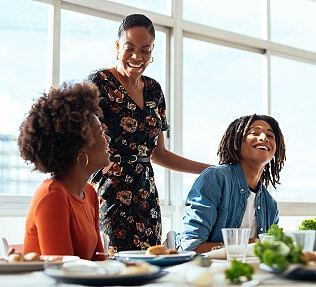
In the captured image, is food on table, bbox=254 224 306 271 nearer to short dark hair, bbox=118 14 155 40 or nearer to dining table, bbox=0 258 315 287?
dining table, bbox=0 258 315 287

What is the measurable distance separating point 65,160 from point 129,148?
2.36ft

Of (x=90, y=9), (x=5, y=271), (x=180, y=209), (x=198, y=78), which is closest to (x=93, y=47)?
(x=90, y=9)

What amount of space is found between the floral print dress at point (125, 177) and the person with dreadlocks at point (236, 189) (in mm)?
178

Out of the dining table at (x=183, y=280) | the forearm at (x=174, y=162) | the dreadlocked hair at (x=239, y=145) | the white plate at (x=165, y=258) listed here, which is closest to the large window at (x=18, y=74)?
the forearm at (x=174, y=162)

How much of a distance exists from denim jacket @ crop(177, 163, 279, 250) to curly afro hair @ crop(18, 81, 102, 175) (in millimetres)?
723

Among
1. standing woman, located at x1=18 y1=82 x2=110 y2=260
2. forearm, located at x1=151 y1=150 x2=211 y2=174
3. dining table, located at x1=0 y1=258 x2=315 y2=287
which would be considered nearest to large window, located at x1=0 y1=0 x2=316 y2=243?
forearm, located at x1=151 y1=150 x2=211 y2=174

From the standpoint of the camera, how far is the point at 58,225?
163 centimetres

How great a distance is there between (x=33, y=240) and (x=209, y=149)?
2.86m

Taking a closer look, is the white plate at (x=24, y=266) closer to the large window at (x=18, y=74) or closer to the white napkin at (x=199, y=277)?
the white napkin at (x=199, y=277)

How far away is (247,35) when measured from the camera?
4656mm

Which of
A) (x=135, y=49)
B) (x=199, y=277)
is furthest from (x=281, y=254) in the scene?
(x=135, y=49)

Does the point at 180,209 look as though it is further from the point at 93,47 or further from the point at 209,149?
the point at 93,47

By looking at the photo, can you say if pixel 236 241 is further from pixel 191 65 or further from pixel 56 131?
pixel 191 65

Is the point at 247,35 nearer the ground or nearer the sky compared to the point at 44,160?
nearer the sky
